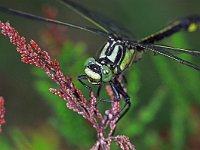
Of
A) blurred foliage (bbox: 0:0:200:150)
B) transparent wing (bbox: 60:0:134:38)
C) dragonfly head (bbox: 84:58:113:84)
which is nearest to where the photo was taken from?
dragonfly head (bbox: 84:58:113:84)

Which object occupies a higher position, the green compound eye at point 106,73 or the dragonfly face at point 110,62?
the dragonfly face at point 110,62

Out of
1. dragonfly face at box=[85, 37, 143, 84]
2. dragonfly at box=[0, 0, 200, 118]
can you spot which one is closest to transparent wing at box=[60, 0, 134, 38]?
dragonfly at box=[0, 0, 200, 118]

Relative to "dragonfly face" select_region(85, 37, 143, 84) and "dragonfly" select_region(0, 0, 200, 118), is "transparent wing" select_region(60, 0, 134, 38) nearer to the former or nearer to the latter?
"dragonfly" select_region(0, 0, 200, 118)

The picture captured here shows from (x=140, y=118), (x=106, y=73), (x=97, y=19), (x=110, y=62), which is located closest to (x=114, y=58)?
(x=110, y=62)

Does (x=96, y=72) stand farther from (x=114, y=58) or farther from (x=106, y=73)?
(x=114, y=58)

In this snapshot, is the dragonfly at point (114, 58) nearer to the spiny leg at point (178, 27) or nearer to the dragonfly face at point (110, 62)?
the dragonfly face at point (110, 62)

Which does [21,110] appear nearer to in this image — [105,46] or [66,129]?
[66,129]

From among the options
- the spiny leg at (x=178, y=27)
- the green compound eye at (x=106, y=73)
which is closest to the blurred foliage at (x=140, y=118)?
the spiny leg at (x=178, y=27)

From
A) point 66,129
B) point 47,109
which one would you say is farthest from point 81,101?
point 47,109

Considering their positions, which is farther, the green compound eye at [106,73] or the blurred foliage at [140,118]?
the blurred foliage at [140,118]
